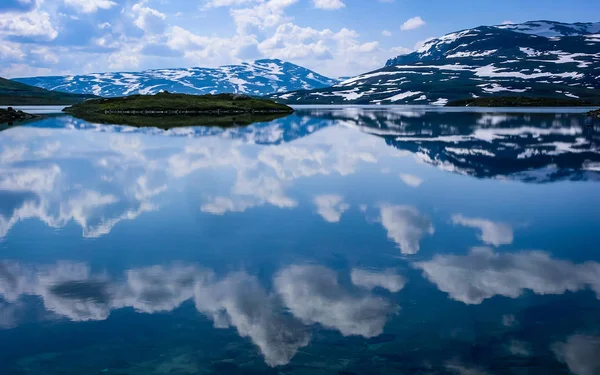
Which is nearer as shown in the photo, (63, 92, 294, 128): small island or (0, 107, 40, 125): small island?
(0, 107, 40, 125): small island

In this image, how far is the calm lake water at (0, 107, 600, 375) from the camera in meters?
10.8

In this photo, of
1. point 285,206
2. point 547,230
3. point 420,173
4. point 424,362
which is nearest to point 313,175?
point 420,173

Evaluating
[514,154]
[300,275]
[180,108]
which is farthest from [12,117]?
[300,275]

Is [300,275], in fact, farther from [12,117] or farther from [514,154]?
[12,117]

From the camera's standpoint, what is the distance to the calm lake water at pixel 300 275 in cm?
1076

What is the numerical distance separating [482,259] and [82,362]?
483 inches

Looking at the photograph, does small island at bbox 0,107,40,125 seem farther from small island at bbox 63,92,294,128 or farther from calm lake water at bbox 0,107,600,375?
calm lake water at bbox 0,107,600,375

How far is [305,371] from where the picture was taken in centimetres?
1009

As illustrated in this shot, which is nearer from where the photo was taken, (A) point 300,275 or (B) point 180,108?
(A) point 300,275

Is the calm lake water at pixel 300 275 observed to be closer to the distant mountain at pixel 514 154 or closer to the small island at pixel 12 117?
the distant mountain at pixel 514 154

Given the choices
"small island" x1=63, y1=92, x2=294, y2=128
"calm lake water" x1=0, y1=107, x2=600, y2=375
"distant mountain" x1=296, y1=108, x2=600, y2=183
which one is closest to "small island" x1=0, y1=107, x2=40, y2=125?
"small island" x1=63, y1=92, x2=294, y2=128

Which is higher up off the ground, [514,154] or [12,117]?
[12,117]

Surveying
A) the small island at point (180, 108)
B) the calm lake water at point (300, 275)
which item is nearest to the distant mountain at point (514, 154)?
the calm lake water at point (300, 275)

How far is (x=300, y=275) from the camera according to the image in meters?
15.4
